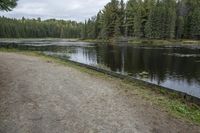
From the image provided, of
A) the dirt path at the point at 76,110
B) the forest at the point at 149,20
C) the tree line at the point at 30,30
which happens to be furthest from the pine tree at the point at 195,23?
the tree line at the point at 30,30

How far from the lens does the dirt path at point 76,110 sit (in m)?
7.71

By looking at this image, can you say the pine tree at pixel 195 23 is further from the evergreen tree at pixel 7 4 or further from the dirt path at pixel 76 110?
the dirt path at pixel 76 110

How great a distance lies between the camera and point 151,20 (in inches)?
2889

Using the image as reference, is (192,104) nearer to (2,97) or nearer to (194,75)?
(2,97)

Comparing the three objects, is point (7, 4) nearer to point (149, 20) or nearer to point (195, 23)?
point (149, 20)

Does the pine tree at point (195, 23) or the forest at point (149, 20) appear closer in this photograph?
the pine tree at point (195, 23)

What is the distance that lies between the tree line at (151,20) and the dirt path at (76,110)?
6318cm

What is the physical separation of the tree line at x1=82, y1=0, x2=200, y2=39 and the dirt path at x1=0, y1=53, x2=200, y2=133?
63.2m

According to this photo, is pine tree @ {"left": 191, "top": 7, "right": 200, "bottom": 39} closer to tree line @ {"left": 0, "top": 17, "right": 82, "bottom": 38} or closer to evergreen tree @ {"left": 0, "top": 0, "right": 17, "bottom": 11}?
evergreen tree @ {"left": 0, "top": 0, "right": 17, "bottom": 11}

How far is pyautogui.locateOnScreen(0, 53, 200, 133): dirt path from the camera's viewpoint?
7.71 metres

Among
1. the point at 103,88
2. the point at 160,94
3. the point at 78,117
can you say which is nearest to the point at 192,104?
the point at 160,94

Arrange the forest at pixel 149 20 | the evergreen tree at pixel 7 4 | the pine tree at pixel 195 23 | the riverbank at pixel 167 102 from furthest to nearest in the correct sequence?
the forest at pixel 149 20 < the pine tree at pixel 195 23 < the evergreen tree at pixel 7 4 < the riverbank at pixel 167 102

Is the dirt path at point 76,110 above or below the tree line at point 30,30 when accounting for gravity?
below

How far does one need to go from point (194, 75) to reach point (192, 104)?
1135 centimetres
